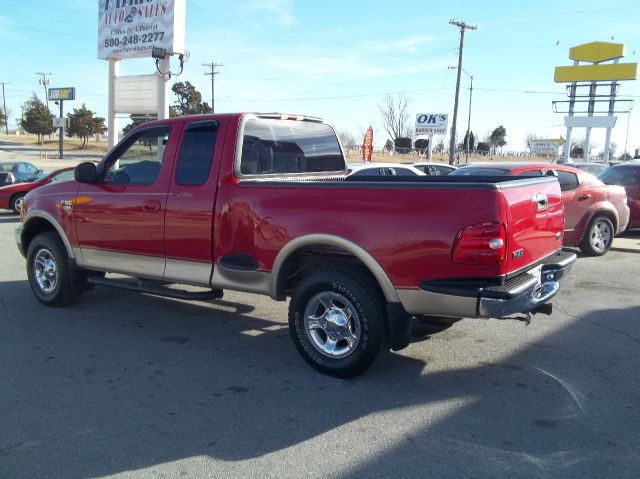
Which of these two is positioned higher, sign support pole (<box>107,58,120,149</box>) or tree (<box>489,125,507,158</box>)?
tree (<box>489,125,507,158</box>)

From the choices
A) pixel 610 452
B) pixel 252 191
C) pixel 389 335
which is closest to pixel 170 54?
pixel 252 191

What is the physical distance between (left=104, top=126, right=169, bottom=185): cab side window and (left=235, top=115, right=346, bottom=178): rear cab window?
888mm

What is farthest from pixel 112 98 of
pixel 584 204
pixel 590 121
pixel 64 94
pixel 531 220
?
pixel 64 94

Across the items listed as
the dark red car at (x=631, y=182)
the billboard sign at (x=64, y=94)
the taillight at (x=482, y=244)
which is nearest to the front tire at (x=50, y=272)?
the taillight at (x=482, y=244)

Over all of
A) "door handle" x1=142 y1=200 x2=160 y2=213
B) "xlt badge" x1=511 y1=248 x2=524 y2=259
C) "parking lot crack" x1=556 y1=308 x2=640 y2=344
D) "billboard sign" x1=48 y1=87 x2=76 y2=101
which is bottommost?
"parking lot crack" x1=556 y1=308 x2=640 y2=344

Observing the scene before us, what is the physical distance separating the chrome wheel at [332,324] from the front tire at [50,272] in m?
3.17

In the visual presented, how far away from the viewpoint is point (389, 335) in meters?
4.23

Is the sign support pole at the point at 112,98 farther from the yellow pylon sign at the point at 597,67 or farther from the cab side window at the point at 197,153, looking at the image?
the yellow pylon sign at the point at 597,67

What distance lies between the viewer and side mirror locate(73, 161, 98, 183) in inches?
229

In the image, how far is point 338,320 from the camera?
4.42 m

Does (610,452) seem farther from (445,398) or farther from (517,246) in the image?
(517,246)

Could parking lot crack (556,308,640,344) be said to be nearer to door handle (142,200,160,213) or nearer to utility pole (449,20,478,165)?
door handle (142,200,160,213)

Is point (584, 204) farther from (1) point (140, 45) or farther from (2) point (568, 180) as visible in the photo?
(1) point (140, 45)

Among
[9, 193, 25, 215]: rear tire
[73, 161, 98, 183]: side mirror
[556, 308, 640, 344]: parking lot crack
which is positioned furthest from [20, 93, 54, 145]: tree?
[556, 308, 640, 344]: parking lot crack
